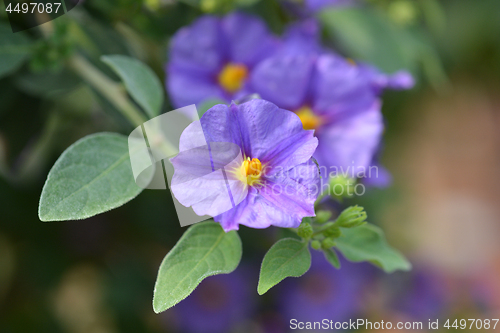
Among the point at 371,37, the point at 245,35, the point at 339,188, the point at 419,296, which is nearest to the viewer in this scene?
the point at 339,188

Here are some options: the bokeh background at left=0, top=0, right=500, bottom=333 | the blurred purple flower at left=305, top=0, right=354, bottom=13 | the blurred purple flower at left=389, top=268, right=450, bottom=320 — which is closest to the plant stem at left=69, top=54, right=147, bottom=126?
the bokeh background at left=0, top=0, right=500, bottom=333

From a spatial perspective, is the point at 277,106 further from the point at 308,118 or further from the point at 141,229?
the point at 141,229

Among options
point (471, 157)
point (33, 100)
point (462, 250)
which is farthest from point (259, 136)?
point (471, 157)

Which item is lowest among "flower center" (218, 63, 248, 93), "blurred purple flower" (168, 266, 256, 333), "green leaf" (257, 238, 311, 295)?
"blurred purple flower" (168, 266, 256, 333)

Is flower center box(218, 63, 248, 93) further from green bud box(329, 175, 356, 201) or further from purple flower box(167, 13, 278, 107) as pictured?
green bud box(329, 175, 356, 201)

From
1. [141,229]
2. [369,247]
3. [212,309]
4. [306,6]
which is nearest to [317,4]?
[306,6]

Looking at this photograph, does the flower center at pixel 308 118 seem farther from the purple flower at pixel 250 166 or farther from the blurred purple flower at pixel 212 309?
the blurred purple flower at pixel 212 309

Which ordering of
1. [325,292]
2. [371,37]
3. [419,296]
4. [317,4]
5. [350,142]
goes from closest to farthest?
[350,142], [317,4], [371,37], [325,292], [419,296]
